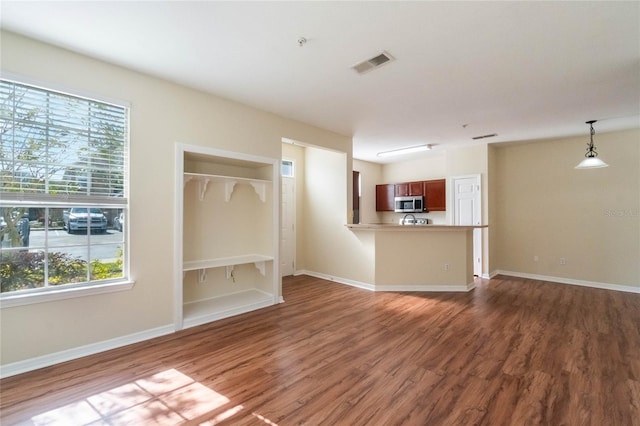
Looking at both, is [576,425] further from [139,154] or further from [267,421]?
[139,154]

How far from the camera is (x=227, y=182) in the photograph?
383cm

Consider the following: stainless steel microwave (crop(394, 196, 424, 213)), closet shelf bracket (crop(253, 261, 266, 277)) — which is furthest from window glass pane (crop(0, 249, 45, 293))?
stainless steel microwave (crop(394, 196, 424, 213))

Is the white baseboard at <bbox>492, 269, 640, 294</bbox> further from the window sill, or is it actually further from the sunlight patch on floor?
the window sill

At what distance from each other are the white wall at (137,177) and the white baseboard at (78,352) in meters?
0.03

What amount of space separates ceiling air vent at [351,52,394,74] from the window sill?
3203 millimetres

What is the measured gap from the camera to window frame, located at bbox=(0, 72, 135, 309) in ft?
7.57

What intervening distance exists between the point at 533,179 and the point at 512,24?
4.72 metres

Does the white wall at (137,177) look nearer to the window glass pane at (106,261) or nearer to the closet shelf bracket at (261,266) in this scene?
the window glass pane at (106,261)

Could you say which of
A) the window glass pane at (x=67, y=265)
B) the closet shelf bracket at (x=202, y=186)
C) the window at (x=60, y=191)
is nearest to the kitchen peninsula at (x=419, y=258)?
the closet shelf bracket at (x=202, y=186)

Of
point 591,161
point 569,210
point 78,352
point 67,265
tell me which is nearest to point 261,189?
point 67,265

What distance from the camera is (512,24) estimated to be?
2.15 meters

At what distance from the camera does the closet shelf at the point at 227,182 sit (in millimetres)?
3445

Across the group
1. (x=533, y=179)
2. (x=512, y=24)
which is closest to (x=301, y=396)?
(x=512, y=24)

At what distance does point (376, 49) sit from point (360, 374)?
2.85 metres
